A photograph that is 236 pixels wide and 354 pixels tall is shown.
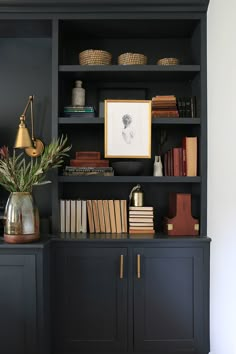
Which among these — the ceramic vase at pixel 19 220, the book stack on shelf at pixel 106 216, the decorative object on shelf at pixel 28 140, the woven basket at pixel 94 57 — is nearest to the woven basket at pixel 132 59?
the woven basket at pixel 94 57

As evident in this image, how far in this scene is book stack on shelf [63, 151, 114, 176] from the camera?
2314 millimetres

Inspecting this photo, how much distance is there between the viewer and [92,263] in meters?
2.15

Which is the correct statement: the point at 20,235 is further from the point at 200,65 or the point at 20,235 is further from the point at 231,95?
the point at 200,65

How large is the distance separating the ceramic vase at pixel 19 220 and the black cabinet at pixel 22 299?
6 centimetres

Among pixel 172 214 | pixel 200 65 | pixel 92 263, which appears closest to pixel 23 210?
pixel 92 263

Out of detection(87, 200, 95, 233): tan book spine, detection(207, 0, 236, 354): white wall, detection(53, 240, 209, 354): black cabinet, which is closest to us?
detection(207, 0, 236, 354): white wall

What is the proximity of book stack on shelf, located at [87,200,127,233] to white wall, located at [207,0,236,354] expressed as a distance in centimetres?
61

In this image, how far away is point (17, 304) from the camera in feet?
6.46

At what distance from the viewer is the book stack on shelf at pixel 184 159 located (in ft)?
7.47

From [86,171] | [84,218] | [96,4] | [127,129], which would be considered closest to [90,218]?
[84,218]

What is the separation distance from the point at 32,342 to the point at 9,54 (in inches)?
81.6

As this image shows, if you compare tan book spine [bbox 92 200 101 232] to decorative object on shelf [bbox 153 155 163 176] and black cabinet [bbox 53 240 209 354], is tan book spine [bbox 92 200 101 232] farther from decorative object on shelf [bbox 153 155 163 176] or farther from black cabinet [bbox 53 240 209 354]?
decorative object on shelf [bbox 153 155 163 176]

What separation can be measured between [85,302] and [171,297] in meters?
0.57

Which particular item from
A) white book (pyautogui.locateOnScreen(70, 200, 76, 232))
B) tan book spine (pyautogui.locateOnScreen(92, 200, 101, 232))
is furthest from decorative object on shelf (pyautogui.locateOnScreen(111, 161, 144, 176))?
white book (pyautogui.locateOnScreen(70, 200, 76, 232))
